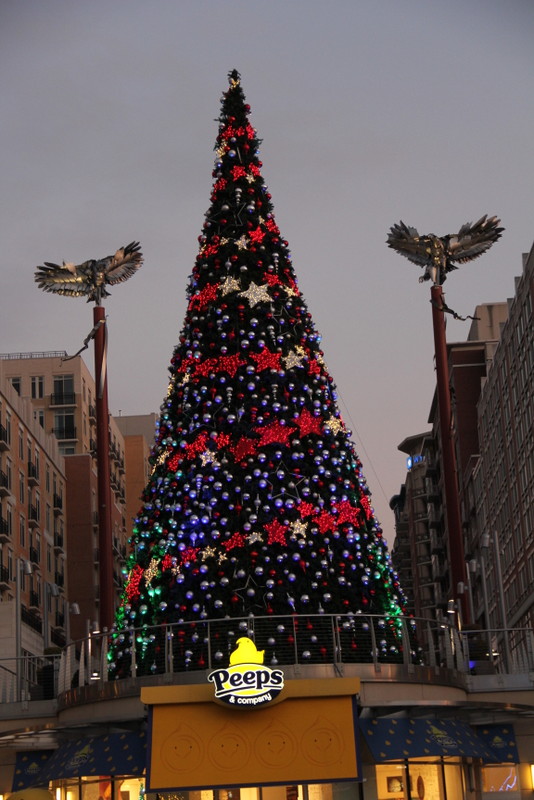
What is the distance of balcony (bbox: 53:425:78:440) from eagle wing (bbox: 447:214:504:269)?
Result: 233 ft

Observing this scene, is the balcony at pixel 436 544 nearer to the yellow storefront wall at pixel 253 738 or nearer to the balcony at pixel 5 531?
the balcony at pixel 5 531

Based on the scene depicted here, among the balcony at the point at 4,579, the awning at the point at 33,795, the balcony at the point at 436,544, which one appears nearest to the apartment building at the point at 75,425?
the balcony at the point at 4,579

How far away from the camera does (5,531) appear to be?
71.5m

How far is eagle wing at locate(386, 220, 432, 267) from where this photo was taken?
37.8 metres

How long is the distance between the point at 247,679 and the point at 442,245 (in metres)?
16.5

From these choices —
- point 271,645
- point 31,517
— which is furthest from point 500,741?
point 31,517

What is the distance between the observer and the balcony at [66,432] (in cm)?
10600

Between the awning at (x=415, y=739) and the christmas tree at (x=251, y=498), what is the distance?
4.90ft

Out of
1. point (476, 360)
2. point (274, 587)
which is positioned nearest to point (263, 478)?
point (274, 587)

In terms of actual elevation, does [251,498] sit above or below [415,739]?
above

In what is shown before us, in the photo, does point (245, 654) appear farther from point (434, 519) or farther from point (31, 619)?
point (434, 519)

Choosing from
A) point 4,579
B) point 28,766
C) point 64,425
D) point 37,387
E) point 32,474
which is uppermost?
point 37,387

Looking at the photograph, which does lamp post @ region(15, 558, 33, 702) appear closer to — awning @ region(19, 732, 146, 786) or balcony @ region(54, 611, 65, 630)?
awning @ region(19, 732, 146, 786)

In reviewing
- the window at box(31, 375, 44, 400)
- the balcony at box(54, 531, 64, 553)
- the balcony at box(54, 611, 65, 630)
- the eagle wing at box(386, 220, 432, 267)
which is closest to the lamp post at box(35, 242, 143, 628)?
the eagle wing at box(386, 220, 432, 267)
